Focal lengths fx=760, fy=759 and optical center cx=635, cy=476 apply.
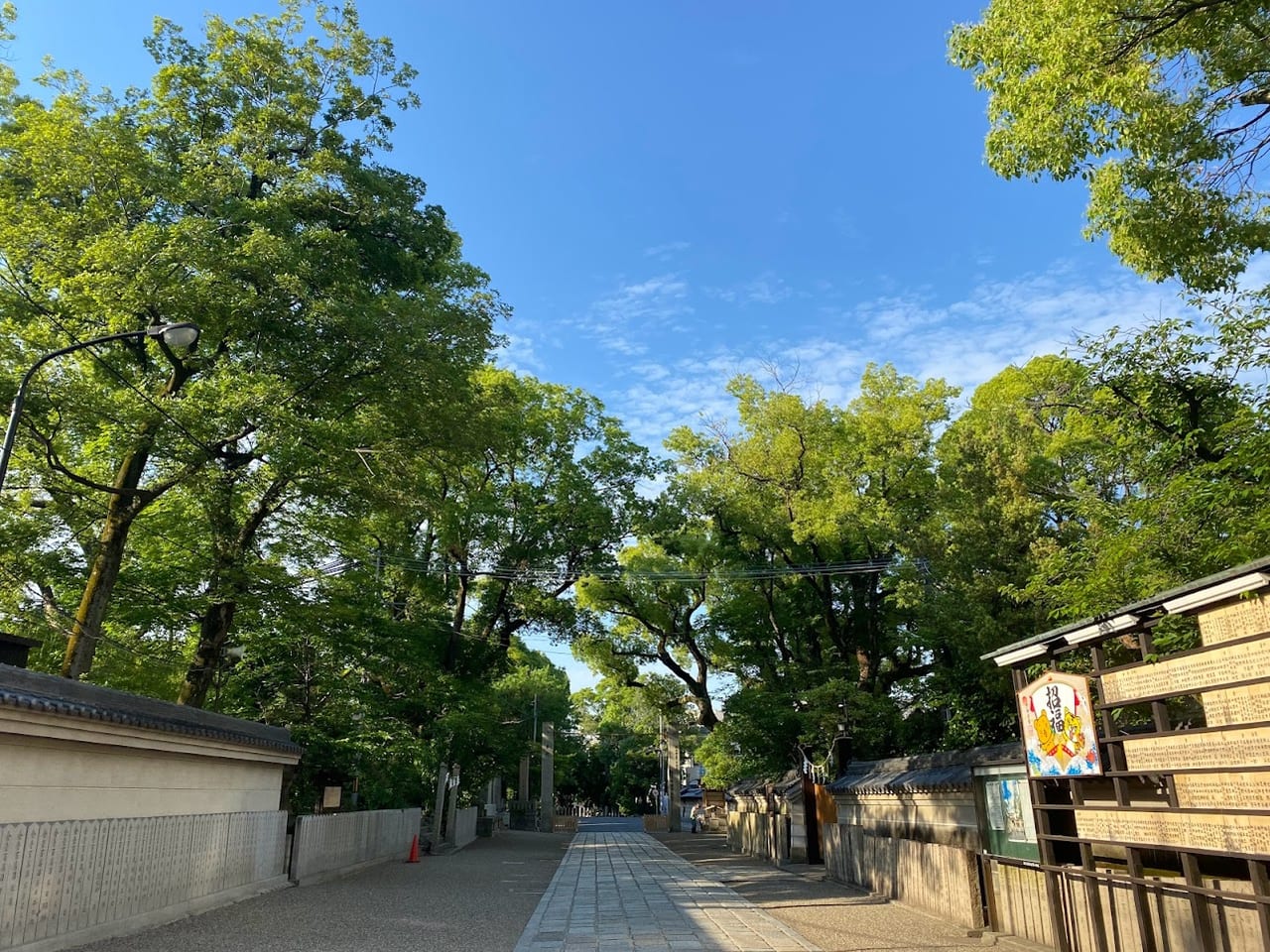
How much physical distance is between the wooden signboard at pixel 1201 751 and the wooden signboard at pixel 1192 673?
1.05 ft

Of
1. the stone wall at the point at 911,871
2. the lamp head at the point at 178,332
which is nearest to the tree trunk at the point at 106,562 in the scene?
the lamp head at the point at 178,332

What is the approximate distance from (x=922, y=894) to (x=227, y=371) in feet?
44.5

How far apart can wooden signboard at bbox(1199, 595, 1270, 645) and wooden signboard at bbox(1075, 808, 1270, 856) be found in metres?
1.11

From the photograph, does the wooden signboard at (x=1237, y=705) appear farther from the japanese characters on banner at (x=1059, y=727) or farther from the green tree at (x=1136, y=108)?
the green tree at (x=1136, y=108)

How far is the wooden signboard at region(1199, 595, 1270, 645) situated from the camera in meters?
4.79

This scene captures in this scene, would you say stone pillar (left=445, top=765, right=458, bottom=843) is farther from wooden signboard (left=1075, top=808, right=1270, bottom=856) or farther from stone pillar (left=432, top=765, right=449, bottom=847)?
wooden signboard (left=1075, top=808, right=1270, bottom=856)

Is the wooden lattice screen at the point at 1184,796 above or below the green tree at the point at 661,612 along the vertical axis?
below

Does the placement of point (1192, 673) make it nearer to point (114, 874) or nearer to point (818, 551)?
point (114, 874)

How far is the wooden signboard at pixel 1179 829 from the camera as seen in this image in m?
4.77

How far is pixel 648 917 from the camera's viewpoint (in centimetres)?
1030

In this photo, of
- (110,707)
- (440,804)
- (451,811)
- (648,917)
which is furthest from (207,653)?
(451,811)

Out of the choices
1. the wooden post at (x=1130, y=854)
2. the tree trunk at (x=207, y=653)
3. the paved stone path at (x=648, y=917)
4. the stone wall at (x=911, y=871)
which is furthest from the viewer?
the tree trunk at (x=207, y=653)

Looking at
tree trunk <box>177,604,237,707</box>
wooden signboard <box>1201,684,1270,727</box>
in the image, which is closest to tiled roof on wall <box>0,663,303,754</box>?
tree trunk <box>177,604,237,707</box>

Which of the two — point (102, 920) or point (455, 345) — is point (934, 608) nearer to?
point (455, 345)
